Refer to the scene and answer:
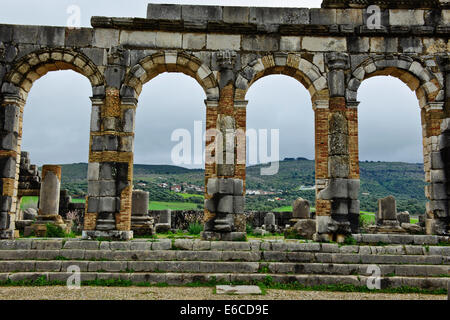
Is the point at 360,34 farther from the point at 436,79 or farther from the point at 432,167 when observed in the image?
the point at 432,167

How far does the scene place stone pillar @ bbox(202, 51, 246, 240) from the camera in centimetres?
927

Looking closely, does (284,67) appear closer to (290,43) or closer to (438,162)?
(290,43)

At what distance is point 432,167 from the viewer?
9.84 meters

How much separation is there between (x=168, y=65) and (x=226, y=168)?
3.41 m

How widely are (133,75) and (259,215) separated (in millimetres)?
9850

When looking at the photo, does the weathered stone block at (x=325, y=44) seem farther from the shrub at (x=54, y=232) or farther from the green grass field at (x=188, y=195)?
the green grass field at (x=188, y=195)

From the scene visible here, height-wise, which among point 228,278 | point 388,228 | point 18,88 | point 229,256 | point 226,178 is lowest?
point 228,278

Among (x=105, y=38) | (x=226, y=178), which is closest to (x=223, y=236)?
(x=226, y=178)

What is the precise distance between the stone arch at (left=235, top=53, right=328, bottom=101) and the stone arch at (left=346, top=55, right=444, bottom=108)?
0.81 metres

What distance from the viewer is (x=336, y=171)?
31.3 feet

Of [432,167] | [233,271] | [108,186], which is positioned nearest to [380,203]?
[432,167]

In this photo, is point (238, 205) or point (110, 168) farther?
point (110, 168)

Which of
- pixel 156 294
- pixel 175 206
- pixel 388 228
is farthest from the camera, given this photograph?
pixel 175 206
